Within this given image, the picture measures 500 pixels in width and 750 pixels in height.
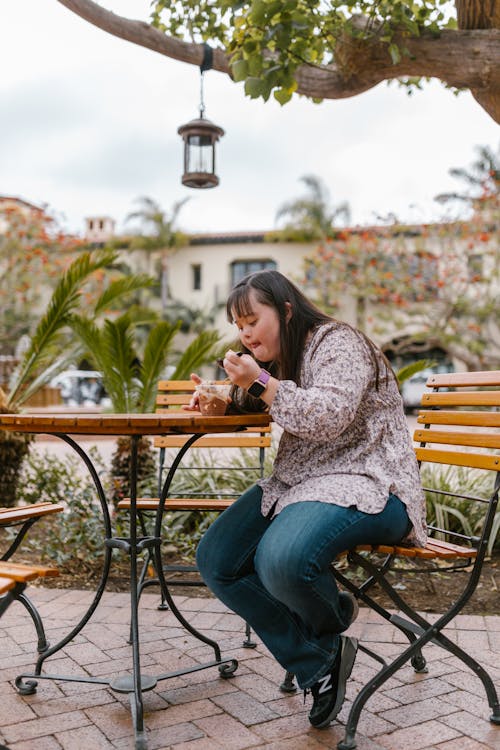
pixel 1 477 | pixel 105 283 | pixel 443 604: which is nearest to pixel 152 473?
pixel 1 477

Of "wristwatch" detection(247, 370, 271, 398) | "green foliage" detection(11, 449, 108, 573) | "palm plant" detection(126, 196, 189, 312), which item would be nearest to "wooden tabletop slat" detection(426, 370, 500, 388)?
"wristwatch" detection(247, 370, 271, 398)

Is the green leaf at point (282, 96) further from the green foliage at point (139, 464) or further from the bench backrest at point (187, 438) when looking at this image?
the green foliage at point (139, 464)

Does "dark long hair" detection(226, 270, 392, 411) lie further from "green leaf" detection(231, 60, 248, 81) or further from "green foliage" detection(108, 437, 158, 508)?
"green foliage" detection(108, 437, 158, 508)

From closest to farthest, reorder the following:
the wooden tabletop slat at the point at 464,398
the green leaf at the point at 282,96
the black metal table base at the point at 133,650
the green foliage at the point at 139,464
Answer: the black metal table base at the point at 133,650 < the wooden tabletop slat at the point at 464,398 < the green leaf at the point at 282,96 < the green foliage at the point at 139,464

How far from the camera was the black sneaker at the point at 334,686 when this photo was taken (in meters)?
2.32

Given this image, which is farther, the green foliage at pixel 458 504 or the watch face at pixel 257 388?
the green foliage at pixel 458 504

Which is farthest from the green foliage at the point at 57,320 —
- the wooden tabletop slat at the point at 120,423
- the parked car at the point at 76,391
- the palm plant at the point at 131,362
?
the parked car at the point at 76,391

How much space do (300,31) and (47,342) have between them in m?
3.32

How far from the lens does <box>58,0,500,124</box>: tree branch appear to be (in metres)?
3.79

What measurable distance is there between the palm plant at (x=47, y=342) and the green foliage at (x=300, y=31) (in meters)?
2.42

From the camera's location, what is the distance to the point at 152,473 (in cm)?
611

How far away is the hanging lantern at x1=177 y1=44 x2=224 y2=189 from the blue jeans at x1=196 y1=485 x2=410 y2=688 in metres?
4.40

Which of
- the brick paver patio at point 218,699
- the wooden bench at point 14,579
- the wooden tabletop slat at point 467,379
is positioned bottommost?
the brick paver patio at point 218,699

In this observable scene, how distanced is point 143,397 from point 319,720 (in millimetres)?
3939
